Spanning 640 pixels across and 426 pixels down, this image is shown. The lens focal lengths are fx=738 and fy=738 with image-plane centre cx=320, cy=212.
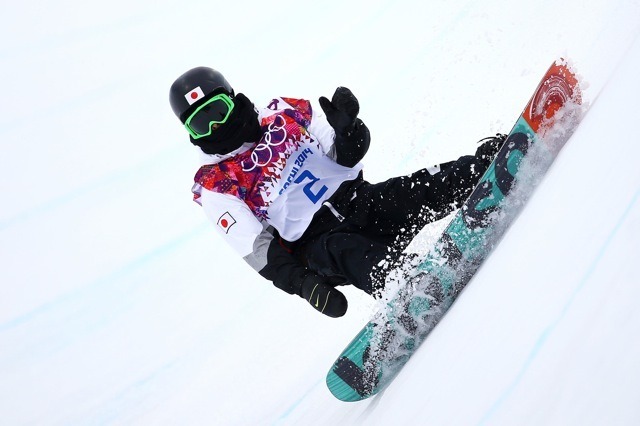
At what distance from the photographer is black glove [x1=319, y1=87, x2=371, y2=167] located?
8.58 ft

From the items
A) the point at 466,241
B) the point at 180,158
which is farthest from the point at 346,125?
the point at 180,158

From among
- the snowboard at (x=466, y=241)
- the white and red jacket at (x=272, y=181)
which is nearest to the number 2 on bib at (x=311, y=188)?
the white and red jacket at (x=272, y=181)

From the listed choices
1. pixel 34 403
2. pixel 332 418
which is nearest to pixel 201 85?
pixel 332 418

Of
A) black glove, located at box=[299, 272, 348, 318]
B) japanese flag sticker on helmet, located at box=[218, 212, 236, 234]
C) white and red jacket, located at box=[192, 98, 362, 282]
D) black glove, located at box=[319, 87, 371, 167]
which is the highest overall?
black glove, located at box=[319, 87, 371, 167]

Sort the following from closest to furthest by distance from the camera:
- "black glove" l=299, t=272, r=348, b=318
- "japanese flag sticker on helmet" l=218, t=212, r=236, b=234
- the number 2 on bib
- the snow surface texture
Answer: "black glove" l=299, t=272, r=348, b=318
"japanese flag sticker on helmet" l=218, t=212, r=236, b=234
the number 2 on bib
the snow surface texture

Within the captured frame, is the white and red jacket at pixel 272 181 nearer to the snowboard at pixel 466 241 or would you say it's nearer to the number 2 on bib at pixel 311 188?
the number 2 on bib at pixel 311 188

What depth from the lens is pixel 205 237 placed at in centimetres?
495

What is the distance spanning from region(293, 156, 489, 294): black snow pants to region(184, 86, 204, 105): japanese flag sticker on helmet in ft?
2.12

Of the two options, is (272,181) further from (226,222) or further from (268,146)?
(226,222)

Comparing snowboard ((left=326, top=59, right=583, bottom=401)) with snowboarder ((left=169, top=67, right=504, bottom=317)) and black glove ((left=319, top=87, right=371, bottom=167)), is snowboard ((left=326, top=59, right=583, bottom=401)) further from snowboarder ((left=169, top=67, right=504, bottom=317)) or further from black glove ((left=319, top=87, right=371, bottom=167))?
black glove ((left=319, top=87, right=371, bottom=167))

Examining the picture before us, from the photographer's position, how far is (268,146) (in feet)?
9.46

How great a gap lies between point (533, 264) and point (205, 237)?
354 cm

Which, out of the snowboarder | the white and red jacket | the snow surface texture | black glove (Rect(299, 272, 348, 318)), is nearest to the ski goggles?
the snowboarder

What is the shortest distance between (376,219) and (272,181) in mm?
430
